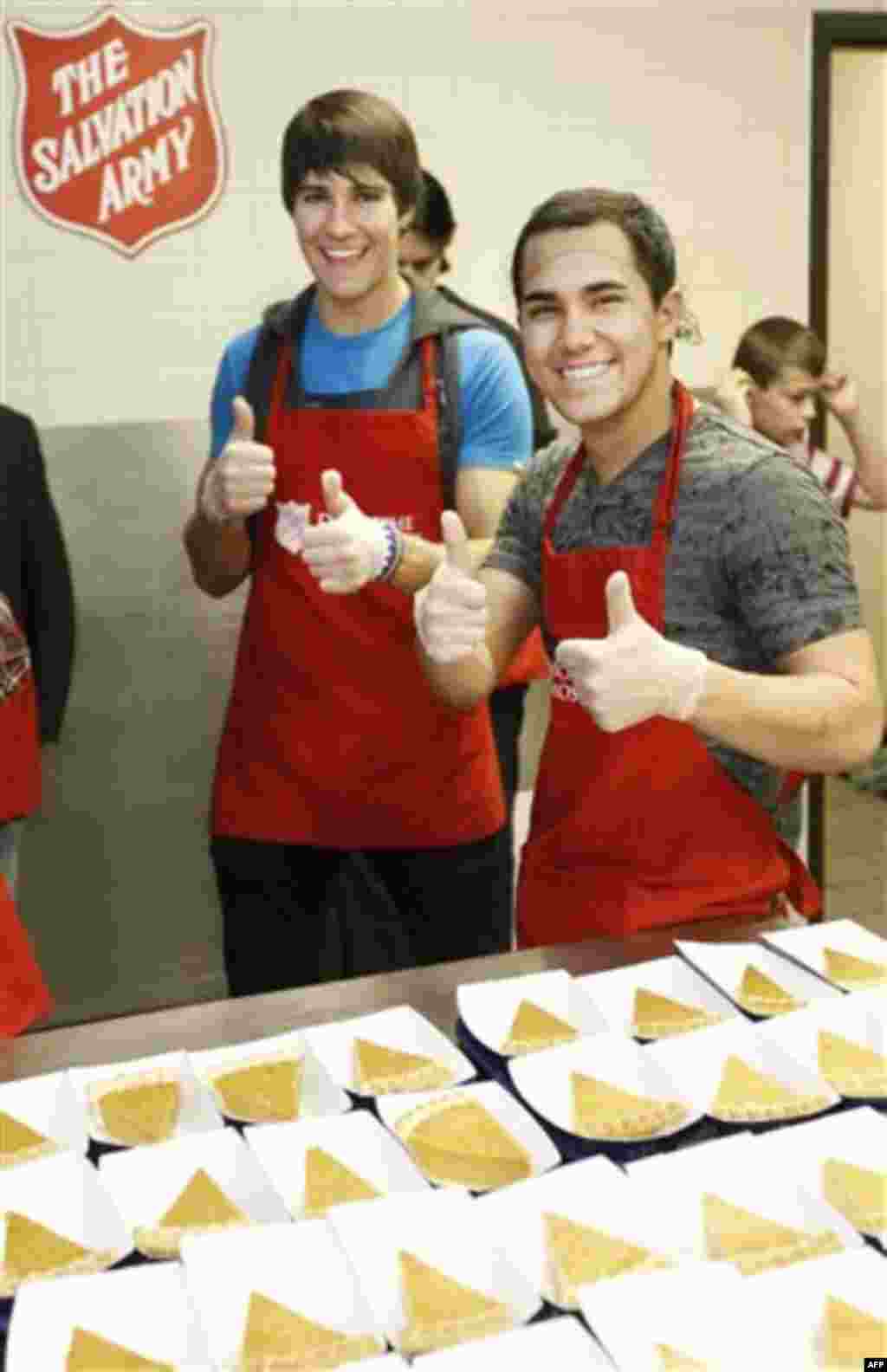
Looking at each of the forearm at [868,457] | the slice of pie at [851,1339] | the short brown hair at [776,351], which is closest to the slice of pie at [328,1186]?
the slice of pie at [851,1339]

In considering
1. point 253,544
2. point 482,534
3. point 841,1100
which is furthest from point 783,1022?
point 253,544

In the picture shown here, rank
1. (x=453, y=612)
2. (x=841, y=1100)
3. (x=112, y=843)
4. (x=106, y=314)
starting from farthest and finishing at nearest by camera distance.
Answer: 1. (x=112, y=843)
2. (x=106, y=314)
3. (x=453, y=612)
4. (x=841, y=1100)

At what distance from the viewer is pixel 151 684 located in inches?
123

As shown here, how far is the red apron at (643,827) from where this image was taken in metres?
1.69

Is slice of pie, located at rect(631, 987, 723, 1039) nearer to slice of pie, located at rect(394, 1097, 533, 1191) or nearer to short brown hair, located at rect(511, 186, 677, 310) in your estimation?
slice of pie, located at rect(394, 1097, 533, 1191)

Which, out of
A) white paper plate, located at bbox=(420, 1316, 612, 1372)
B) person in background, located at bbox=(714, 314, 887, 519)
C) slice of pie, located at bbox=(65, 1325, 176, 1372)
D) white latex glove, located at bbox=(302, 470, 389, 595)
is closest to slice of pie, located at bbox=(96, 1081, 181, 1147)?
slice of pie, located at bbox=(65, 1325, 176, 1372)

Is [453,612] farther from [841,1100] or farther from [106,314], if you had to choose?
[106,314]

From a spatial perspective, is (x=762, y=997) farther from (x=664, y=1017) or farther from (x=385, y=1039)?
(x=385, y=1039)

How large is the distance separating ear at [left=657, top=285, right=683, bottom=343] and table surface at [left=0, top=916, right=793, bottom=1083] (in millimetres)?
654

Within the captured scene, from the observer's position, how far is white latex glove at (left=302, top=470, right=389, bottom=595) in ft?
6.58

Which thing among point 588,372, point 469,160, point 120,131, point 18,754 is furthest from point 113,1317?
point 469,160

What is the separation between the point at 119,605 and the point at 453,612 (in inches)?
57.3

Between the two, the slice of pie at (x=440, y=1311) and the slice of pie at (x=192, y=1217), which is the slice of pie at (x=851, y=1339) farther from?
the slice of pie at (x=192, y=1217)

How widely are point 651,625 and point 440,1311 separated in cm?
89
